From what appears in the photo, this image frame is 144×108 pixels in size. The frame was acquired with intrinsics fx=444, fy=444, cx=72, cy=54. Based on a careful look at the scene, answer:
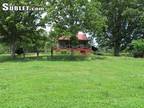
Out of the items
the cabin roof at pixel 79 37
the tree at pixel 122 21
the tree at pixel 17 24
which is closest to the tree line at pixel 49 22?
the tree at pixel 17 24

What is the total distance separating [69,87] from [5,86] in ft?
8.56

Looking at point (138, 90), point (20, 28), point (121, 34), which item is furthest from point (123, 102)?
point (121, 34)

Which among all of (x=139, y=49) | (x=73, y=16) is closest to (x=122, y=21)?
(x=139, y=49)

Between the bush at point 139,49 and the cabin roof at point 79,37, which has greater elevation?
the cabin roof at point 79,37

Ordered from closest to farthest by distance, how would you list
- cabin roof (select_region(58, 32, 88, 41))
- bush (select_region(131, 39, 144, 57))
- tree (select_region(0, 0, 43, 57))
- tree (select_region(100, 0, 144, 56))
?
tree (select_region(0, 0, 43, 57)), cabin roof (select_region(58, 32, 88, 41)), bush (select_region(131, 39, 144, 57)), tree (select_region(100, 0, 144, 56))

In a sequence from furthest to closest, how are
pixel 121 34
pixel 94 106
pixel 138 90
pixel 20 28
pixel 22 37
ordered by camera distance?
pixel 121 34 < pixel 22 37 < pixel 20 28 < pixel 138 90 < pixel 94 106

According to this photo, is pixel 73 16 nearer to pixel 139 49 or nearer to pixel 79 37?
pixel 139 49

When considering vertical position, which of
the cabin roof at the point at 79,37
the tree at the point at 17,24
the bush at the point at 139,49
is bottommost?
the bush at the point at 139,49

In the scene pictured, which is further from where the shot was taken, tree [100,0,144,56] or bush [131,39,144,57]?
tree [100,0,144,56]

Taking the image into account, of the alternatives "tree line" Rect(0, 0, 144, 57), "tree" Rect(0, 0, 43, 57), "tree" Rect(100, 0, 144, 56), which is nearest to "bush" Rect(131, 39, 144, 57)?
"tree line" Rect(0, 0, 144, 57)

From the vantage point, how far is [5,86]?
58.2 ft

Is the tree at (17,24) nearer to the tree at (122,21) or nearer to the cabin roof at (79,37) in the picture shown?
the cabin roof at (79,37)

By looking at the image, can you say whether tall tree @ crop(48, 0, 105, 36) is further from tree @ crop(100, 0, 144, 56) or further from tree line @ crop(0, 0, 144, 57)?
tree @ crop(100, 0, 144, 56)

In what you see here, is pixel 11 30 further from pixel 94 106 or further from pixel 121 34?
pixel 94 106
